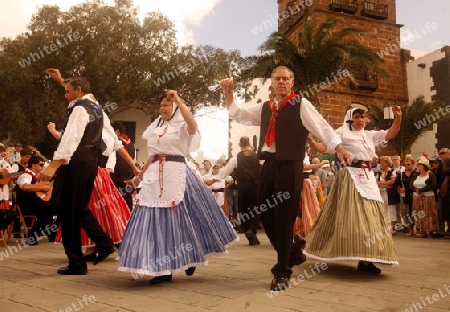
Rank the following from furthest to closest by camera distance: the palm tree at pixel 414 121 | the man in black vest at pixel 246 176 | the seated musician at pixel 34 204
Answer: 1. the palm tree at pixel 414 121
2. the man in black vest at pixel 246 176
3. the seated musician at pixel 34 204

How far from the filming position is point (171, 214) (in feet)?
13.0

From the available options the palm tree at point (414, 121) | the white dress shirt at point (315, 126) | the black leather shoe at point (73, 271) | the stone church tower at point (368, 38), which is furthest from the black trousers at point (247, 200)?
the stone church tower at point (368, 38)

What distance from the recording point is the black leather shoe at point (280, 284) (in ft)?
11.6

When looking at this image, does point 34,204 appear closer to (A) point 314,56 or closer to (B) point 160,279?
(B) point 160,279

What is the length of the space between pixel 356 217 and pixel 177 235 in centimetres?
182

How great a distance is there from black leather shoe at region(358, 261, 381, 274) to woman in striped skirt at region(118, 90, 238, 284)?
4.55 feet

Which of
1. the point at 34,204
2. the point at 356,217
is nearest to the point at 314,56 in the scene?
the point at 34,204

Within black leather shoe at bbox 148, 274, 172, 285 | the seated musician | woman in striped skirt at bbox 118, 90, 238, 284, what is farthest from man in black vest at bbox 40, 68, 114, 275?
the seated musician

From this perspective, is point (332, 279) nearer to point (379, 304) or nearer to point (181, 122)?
point (379, 304)

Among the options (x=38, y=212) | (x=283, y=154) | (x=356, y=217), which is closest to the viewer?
(x=283, y=154)

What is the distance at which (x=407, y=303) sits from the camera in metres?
3.13

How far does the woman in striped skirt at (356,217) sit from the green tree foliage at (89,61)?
52.6 ft

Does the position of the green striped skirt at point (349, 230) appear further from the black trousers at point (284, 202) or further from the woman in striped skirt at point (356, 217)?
the black trousers at point (284, 202)

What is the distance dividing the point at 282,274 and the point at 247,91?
768 inches
